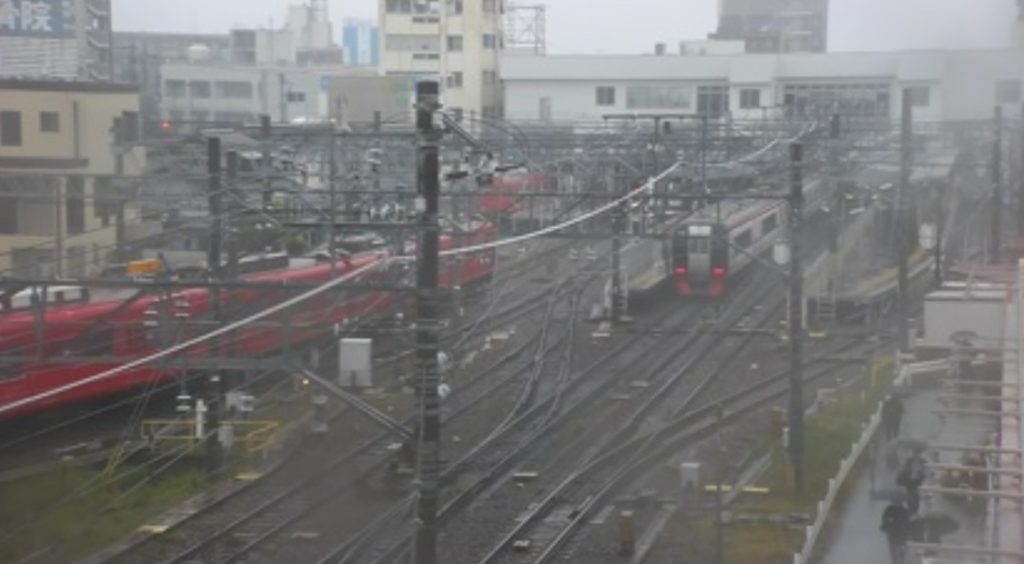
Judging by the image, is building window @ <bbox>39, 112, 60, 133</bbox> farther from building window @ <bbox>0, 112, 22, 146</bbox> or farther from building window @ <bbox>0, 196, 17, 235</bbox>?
building window @ <bbox>0, 196, 17, 235</bbox>

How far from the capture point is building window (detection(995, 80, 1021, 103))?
8636mm

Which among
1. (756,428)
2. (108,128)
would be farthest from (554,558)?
(108,128)

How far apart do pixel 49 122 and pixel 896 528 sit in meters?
7.69

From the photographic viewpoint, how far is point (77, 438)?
7000mm

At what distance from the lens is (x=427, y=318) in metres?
3.27

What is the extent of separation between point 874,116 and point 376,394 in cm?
720

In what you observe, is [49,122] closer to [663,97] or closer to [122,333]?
[122,333]

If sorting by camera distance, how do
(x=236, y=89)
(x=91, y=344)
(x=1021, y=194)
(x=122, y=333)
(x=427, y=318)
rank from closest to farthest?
(x=427, y=318), (x=91, y=344), (x=122, y=333), (x=1021, y=194), (x=236, y=89)

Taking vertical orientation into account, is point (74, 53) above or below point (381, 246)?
above

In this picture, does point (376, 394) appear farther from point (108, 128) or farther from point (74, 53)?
point (74, 53)

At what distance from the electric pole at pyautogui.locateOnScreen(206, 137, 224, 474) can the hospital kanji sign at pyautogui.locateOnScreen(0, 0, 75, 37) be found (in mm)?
7100

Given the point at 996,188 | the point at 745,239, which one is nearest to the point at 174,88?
the point at 745,239

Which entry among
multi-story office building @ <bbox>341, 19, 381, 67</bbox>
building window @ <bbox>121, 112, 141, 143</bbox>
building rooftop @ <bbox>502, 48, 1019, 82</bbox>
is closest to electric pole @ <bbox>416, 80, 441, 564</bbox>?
building window @ <bbox>121, 112, 141, 143</bbox>

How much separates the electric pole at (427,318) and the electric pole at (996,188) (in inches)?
276
